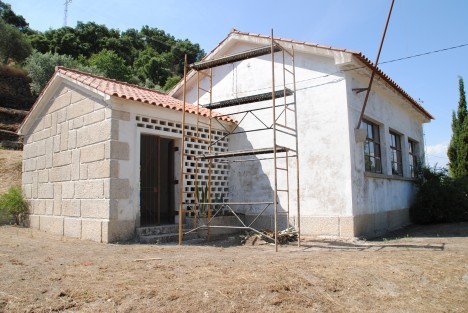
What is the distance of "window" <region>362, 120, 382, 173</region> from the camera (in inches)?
400

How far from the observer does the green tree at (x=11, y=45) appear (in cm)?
2859

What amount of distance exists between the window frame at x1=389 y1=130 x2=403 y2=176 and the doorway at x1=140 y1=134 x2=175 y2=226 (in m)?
7.22

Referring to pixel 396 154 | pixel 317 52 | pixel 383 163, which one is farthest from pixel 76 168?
pixel 396 154

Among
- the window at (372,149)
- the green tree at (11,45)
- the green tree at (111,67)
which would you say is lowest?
the window at (372,149)

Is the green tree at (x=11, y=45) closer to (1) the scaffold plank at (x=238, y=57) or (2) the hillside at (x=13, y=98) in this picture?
(2) the hillside at (x=13, y=98)

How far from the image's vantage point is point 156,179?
10086mm

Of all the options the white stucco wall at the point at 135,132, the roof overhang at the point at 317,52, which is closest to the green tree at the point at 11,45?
the roof overhang at the point at 317,52

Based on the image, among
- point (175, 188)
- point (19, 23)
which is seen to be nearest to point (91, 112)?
point (175, 188)

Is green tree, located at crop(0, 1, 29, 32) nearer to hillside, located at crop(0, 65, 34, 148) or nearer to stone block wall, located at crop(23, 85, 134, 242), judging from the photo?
hillside, located at crop(0, 65, 34, 148)

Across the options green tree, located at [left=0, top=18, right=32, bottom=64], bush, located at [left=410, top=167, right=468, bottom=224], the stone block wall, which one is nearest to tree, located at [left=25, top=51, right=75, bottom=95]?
green tree, located at [left=0, top=18, right=32, bottom=64]

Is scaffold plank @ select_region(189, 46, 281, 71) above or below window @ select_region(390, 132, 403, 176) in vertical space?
above

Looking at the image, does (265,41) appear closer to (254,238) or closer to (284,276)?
(254,238)

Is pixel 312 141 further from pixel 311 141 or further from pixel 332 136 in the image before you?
pixel 332 136

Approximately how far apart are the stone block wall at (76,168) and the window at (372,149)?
6.48m
